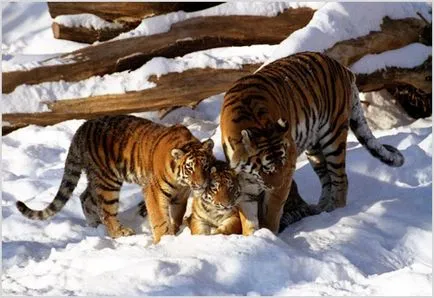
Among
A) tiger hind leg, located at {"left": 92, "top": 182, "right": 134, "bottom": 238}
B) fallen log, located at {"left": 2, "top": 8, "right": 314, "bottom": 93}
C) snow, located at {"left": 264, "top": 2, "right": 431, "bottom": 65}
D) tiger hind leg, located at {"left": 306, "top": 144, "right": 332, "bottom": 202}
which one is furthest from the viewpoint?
fallen log, located at {"left": 2, "top": 8, "right": 314, "bottom": 93}

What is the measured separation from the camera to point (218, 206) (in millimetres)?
5250

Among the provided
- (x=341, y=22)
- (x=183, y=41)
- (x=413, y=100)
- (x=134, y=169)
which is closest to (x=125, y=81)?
(x=183, y=41)

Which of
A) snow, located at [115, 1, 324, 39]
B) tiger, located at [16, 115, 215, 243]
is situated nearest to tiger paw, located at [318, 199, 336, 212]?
tiger, located at [16, 115, 215, 243]

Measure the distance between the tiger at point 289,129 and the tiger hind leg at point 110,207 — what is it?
3.13ft

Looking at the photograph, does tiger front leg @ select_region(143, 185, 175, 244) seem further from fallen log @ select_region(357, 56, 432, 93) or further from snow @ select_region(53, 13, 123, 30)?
snow @ select_region(53, 13, 123, 30)

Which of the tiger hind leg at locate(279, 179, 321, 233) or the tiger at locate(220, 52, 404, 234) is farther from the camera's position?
the tiger hind leg at locate(279, 179, 321, 233)

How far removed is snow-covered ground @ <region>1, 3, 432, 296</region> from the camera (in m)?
4.44

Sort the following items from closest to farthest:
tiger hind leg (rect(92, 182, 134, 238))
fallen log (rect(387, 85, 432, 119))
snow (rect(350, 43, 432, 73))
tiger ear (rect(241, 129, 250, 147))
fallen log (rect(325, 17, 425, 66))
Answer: tiger ear (rect(241, 129, 250, 147)) → tiger hind leg (rect(92, 182, 134, 238)) → fallen log (rect(325, 17, 425, 66)) → snow (rect(350, 43, 432, 73)) → fallen log (rect(387, 85, 432, 119))

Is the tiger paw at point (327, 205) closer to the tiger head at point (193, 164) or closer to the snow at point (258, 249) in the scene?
the snow at point (258, 249)

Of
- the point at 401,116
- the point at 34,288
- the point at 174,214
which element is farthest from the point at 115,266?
the point at 401,116

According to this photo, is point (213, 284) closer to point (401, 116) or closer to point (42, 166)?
point (42, 166)

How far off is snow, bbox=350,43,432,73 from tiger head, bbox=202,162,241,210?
3.18 metres

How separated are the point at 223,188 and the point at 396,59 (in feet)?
12.3

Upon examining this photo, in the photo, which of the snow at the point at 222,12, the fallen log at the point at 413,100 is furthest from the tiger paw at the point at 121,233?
the fallen log at the point at 413,100
